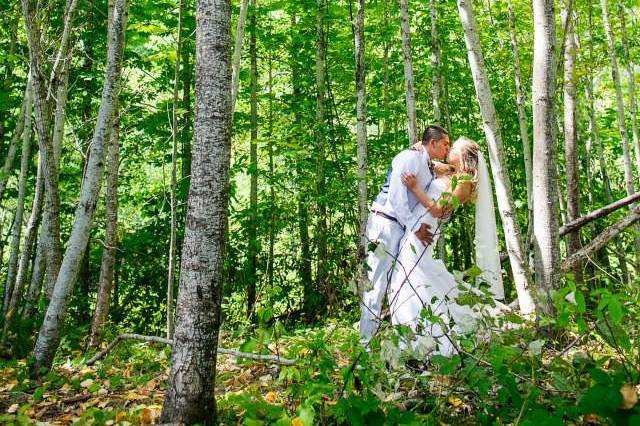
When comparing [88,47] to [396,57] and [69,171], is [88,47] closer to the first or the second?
[69,171]

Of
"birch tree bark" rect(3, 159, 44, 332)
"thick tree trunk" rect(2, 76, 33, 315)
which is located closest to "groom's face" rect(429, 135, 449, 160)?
"birch tree bark" rect(3, 159, 44, 332)

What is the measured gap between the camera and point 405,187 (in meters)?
4.40

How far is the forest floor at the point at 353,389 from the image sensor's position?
222 centimetres

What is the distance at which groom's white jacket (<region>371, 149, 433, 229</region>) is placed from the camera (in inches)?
174

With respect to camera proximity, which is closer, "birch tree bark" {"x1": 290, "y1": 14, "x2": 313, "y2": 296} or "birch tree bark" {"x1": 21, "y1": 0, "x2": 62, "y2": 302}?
"birch tree bark" {"x1": 21, "y1": 0, "x2": 62, "y2": 302}

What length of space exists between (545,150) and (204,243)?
9.60 ft

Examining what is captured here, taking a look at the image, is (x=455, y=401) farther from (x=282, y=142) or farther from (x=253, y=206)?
(x=253, y=206)

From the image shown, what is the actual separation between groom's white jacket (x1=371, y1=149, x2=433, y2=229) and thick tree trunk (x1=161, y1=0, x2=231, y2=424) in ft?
5.85

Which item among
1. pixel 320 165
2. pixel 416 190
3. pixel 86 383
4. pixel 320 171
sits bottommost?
pixel 86 383

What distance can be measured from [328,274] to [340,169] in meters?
2.13

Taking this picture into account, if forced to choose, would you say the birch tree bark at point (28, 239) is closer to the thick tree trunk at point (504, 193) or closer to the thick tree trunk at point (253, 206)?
the thick tree trunk at point (253, 206)

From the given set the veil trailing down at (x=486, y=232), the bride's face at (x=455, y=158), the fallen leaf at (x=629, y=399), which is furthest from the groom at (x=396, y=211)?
the fallen leaf at (x=629, y=399)

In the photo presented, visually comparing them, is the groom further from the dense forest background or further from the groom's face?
the dense forest background

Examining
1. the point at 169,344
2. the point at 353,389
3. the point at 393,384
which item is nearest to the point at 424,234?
the point at 393,384
